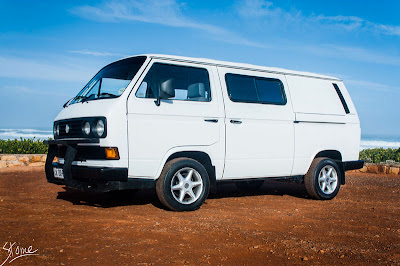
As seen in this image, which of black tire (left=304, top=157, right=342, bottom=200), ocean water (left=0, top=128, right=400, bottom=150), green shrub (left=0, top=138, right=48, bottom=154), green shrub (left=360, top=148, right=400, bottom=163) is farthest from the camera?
ocean water (left=0, top=128, right=400, bottom=150)

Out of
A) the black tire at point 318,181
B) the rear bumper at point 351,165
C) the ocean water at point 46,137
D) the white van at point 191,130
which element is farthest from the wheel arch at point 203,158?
the ocean water at point 46,137

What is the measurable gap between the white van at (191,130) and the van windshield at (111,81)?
0.07 feet

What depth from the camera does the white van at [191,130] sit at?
18.5 feet

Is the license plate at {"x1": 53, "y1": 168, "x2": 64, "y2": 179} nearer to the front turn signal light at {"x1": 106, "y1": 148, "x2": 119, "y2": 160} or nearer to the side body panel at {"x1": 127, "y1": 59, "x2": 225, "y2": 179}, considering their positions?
the front turn signal light at {"x1": 106, "y1": 148, "x2": 119, "y2": 160}

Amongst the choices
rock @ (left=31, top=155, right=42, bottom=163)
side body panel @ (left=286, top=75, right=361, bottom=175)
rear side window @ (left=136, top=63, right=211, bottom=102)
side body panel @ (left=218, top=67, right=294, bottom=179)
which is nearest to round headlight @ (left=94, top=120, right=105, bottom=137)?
rear side window @ (left=136, top=63, right=211, bottom=102)

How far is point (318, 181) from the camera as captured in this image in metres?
7.65

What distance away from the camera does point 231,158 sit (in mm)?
6523

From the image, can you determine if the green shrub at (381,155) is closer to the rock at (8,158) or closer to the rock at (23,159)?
the rock at (23,159)

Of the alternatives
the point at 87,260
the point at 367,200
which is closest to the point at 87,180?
the point at 87,260

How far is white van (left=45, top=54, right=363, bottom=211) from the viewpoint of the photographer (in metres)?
5.63

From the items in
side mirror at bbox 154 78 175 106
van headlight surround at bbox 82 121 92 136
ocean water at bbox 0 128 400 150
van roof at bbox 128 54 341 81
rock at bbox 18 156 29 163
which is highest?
van roof at bbox 128 54 341 81

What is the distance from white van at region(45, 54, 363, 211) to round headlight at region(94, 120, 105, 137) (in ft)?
0.04

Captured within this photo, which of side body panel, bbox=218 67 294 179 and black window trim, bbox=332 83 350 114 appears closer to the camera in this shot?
side body panel, bbox=218 67 294 179

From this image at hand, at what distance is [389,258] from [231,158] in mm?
3024
